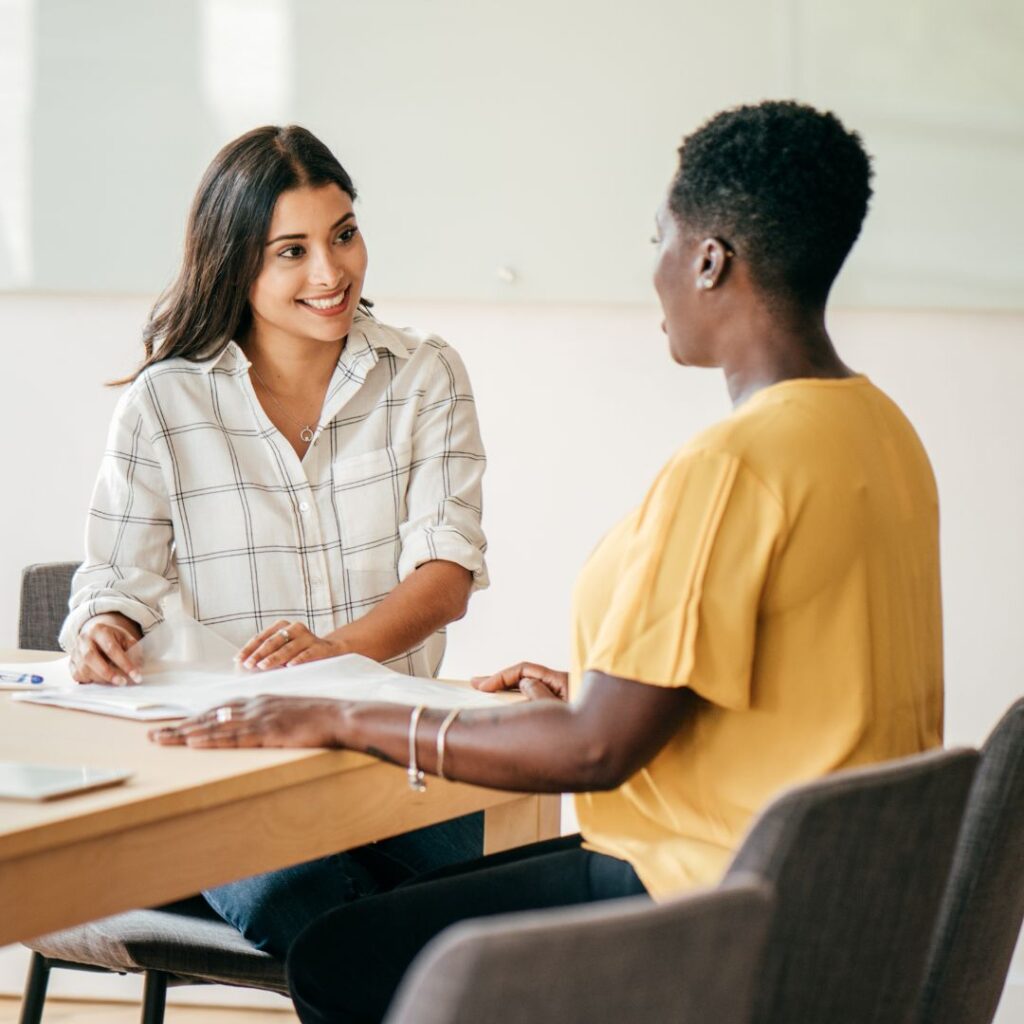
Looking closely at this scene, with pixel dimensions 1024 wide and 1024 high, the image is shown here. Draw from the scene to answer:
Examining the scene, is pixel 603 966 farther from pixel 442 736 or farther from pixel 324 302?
pixel 324 302

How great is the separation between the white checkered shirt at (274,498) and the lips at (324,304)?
0.07m

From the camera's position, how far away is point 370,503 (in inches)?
82.6

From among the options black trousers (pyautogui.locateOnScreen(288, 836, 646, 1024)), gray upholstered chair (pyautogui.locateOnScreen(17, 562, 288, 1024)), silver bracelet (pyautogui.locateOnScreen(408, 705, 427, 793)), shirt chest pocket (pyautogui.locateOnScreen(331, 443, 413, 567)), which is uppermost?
shirt chest pocket (pyautogui.locateOnScreen(331, 443, 413, 567))

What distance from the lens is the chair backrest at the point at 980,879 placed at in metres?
1.18

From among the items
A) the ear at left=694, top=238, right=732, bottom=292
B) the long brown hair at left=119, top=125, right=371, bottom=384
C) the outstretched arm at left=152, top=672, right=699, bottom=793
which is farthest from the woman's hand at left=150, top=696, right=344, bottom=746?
the long brown hair at left=119, top=125, right=371, bottom=384

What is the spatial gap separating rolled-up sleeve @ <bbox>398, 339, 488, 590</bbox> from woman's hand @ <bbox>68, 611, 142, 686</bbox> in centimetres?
43

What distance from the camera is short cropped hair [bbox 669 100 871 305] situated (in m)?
1.28

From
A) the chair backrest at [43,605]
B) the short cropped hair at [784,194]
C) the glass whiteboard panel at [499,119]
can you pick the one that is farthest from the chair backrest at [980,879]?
the glass whiteboard panel at [499,119]

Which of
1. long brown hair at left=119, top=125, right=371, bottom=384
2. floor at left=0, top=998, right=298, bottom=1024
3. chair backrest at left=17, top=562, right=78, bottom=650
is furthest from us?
floor at left=0, top=998, right=298, bottom=1024

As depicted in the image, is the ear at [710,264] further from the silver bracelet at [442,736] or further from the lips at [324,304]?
the lips at [324,304]

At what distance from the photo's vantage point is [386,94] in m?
2.82

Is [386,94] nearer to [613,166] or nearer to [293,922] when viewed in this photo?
[613,166]

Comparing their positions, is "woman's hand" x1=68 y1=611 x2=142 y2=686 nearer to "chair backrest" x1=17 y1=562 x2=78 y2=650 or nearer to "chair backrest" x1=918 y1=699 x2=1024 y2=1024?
"chair backrest" x1=17 y1=562 x2=78 y2=650

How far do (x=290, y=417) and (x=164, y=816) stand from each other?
39.3 inches
